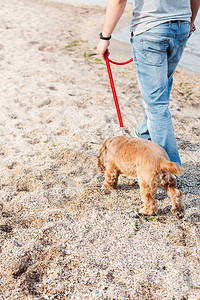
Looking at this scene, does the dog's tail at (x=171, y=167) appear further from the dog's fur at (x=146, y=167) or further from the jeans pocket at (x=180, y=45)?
the jeans pocket at (x=180, y=45)

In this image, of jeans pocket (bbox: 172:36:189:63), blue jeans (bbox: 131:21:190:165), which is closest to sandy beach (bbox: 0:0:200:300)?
blue jeans (bbox: 131:21:190:165)

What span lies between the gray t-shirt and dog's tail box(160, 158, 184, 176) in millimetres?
1171

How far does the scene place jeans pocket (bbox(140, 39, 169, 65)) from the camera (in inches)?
95.4

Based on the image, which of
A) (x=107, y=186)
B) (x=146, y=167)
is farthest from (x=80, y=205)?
(x=146, y=167)

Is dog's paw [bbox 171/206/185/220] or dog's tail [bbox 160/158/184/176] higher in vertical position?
dog's tail [bbox 160/158/184/176]

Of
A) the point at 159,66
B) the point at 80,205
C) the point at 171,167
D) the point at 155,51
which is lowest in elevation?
the point at 80,205

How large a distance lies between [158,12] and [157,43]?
247 mm

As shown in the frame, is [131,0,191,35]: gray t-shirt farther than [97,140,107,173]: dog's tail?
No

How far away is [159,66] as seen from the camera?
252cm

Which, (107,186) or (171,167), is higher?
(171,167)

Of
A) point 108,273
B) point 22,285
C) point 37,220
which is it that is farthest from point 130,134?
point 22,285

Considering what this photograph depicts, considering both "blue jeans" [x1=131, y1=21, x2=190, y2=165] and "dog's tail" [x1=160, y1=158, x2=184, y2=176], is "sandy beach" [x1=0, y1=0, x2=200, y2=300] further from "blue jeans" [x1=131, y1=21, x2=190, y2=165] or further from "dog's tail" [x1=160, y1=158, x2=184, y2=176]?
"blue jeans" [x1=131, y1=21, x2=190, y2=165]

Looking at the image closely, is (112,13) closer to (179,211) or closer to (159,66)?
(159,66)

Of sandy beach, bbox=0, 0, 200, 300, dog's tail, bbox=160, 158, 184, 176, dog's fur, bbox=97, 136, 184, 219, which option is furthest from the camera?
dog's fur, bbox=97, 136, 184, 219
